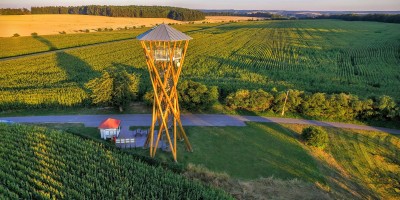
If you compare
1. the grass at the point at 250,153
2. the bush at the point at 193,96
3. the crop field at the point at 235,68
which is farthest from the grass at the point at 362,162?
the bush at the point at 193,96

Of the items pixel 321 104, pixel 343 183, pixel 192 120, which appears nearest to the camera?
pixel 343 183

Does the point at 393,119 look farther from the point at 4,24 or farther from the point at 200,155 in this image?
the point at 4,24

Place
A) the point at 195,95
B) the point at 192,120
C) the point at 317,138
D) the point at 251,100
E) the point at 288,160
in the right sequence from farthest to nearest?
1. the point at 251,100
2. the point at 195,95
3. the point at 192,120
4. the point at 317,138
5. the point at 288,160

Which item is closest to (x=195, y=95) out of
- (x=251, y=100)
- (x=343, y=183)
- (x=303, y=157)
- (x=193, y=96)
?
(x=193, y=96)

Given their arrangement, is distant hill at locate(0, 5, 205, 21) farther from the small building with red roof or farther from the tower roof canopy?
the tower roof canopy

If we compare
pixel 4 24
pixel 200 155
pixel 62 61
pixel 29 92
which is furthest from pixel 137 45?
pixel 4 24

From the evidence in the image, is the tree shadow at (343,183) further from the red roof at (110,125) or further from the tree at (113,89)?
the tree at (113,89)

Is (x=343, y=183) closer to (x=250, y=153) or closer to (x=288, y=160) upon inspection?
(x=288, y=160)
